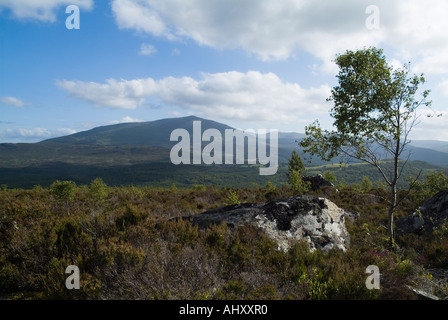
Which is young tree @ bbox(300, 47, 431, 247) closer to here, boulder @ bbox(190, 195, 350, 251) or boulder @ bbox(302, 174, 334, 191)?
boulder @ bbox(190, 195, 350, 251)

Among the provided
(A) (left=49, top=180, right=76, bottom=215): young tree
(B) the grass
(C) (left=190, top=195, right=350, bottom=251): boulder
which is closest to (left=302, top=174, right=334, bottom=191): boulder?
(C) (left=190, top=195, right=350, bottom=251): boulder

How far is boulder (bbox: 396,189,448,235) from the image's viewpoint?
1229cm

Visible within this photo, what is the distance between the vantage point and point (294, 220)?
32.5 ft

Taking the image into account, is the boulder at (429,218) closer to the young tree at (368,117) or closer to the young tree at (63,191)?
the young tree at (368,117)

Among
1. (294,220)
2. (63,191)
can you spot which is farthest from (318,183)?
(63,191)

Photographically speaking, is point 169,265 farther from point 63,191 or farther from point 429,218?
point 63,191

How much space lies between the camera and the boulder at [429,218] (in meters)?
12.3

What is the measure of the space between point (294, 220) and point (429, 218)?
8.02m

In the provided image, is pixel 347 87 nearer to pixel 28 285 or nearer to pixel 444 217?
pixel 444 217

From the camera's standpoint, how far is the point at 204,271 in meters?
5.91

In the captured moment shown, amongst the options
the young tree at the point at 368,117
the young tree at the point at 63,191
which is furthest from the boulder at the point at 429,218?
the young tree at the point at 63,191

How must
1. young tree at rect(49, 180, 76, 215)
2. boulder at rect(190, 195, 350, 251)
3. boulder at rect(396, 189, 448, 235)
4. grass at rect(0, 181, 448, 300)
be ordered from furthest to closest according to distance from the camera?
young tree at rect(49, 180, 76, 215), boulder at rect(396, 189, 448, 235), boulder at rect(190, 195, 350, 251), grass at rect(0, 181, 448, 300)

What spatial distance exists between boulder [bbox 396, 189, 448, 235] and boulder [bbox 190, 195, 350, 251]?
16.5 ft

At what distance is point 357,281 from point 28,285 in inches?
312
